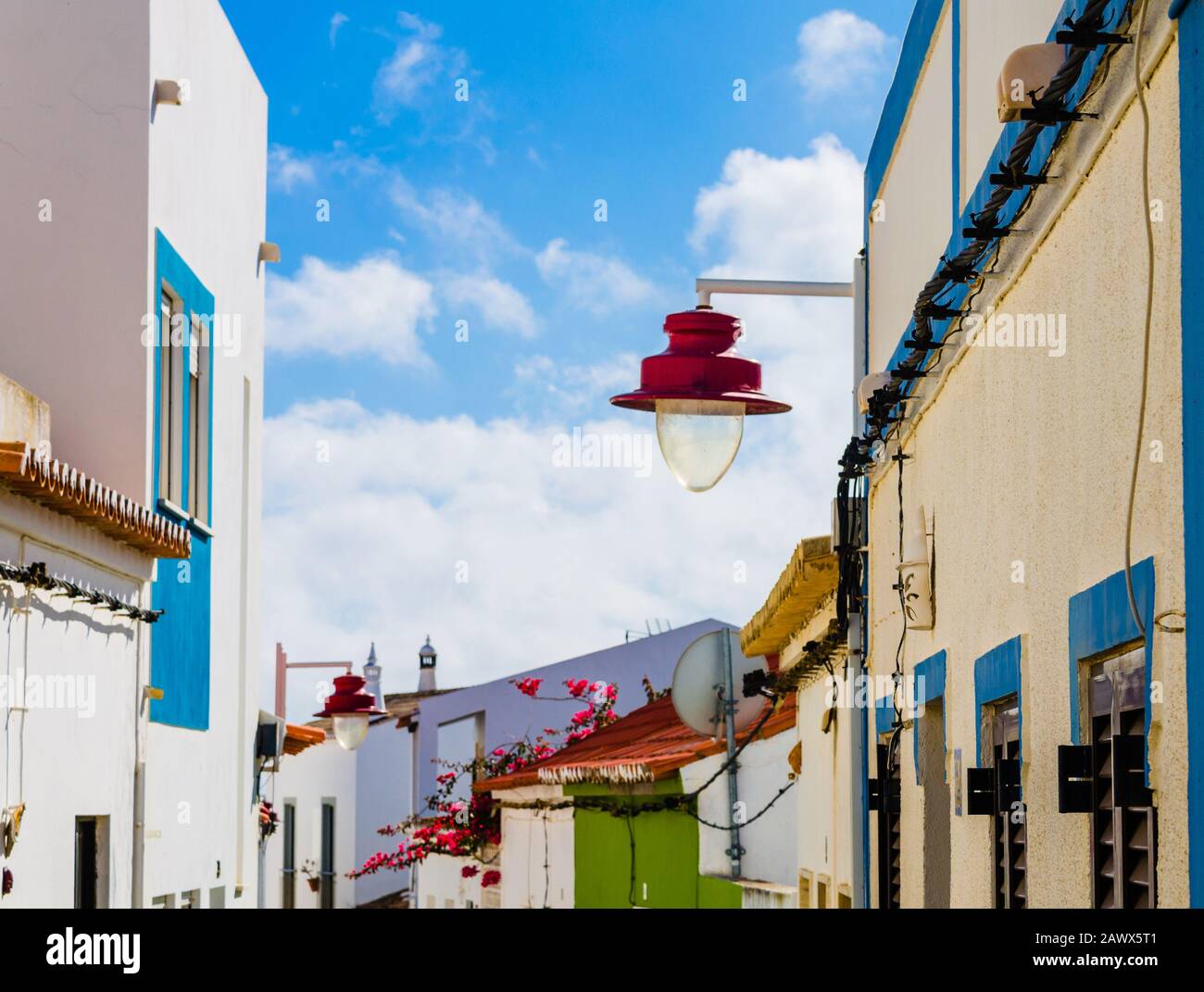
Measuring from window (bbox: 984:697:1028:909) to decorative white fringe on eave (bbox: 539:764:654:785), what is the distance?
40.9 ft

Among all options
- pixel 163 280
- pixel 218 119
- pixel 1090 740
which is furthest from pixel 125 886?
pixel 1090 740

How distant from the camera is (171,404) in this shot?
1308 cm

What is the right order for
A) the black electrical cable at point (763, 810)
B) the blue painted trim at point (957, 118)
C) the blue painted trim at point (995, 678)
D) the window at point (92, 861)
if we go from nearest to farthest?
1. the blue painted trim at point (995, 678)
2. the blue painted trim at point (957, 118)
3. the window at point (92, 861)
4. the black electrical cable at point (763, 810)

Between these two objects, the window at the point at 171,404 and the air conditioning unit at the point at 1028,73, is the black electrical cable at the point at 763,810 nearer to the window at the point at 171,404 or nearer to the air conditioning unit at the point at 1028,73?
the window at the point at 171,404

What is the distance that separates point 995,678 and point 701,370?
2.15 meters

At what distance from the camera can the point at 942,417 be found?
7.62 m

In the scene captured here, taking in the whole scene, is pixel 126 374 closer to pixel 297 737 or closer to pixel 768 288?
pixel 768 288

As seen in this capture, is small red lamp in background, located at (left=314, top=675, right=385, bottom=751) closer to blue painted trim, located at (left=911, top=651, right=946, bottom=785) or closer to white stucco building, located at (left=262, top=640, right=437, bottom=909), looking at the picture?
blue painted trim, located at (left=911, top=651, right=946, bottom=785)

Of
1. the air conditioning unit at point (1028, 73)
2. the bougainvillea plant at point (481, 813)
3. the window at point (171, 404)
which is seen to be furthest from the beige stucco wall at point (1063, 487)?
the bougainvillea plant at point (481, 813)

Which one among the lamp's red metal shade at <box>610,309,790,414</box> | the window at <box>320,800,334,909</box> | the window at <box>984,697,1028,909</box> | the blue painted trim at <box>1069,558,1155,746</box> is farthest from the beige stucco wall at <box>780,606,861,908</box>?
the window at <box>320,800,334,909</box>

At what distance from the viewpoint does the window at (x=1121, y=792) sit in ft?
13.7

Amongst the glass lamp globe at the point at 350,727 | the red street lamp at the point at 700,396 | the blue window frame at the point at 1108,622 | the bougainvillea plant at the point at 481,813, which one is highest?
the red street lamp at the point at 700,396

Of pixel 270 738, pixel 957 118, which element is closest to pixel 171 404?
pixel 270 738

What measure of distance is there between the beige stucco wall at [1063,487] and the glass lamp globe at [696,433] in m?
0.81
